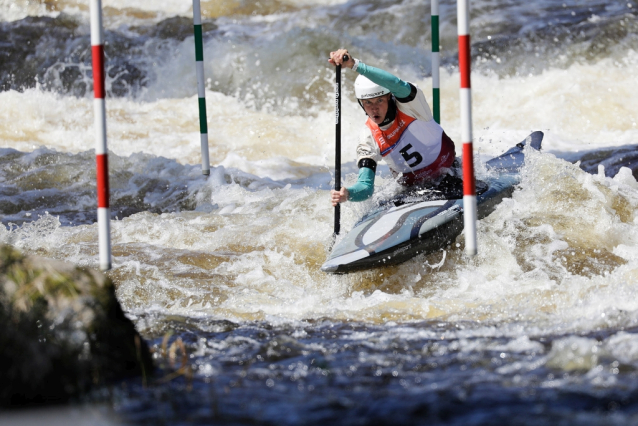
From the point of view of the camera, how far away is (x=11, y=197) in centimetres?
699

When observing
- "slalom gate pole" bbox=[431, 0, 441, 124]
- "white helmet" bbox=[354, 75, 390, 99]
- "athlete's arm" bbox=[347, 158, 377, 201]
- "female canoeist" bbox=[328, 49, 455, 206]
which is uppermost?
"slalom gate pole" bbox=[431, 0, 441, 124]

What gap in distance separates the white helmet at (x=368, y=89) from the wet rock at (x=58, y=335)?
2.16 meters

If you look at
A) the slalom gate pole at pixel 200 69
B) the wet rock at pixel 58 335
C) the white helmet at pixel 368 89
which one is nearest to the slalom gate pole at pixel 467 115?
the white helmet at pixel 368 89

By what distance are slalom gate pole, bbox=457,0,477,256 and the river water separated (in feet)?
1.42

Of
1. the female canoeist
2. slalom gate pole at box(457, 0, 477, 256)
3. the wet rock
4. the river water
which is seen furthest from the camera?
the female canoeist

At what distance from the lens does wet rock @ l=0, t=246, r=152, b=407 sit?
7.73 ft

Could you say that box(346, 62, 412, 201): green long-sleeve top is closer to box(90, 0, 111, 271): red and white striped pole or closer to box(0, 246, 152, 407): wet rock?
box(90, 0, 111, 271): red and white striped pole

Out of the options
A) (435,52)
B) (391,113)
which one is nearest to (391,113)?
(391,113)

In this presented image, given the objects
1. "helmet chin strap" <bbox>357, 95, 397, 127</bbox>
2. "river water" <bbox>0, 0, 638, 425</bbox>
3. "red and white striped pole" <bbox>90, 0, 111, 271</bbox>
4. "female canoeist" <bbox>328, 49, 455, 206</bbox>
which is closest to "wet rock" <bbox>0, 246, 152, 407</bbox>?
"river water" <bbox>0, 0, 638, 425</bbox>

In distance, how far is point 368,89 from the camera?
432cm

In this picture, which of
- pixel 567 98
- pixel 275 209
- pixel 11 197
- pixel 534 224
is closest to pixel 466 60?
pixel 534 224

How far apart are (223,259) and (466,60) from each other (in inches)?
91.5

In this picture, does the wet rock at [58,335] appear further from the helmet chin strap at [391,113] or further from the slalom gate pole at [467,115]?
the helmet chin strap at [391,113]

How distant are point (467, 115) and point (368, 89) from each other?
3.58ft
